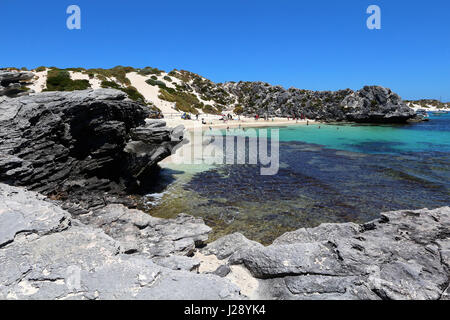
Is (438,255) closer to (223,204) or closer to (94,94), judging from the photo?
(223,204)

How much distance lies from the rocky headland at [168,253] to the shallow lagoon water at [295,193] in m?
2.56

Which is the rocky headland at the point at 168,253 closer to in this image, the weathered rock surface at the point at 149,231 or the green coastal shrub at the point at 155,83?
the weathered rock surface at the point at 149,231

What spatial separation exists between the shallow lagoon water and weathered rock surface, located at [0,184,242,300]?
5.63 metres

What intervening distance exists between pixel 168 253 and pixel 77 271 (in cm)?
313

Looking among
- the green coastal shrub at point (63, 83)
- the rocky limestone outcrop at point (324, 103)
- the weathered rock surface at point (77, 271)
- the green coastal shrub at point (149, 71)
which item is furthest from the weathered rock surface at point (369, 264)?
the green coastal shrub at point (149, 71)

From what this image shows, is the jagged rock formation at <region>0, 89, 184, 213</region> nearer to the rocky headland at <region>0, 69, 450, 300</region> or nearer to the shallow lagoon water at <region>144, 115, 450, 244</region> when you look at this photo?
the rocky headland at <region>0, 69, 450, 300</region>

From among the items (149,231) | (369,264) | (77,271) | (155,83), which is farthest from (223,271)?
(155,83)

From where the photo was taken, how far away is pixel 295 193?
1578 cm

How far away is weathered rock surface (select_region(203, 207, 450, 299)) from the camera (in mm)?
4637

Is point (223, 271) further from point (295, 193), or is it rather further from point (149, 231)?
point (295, 193)

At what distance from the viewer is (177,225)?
1023 centimetres

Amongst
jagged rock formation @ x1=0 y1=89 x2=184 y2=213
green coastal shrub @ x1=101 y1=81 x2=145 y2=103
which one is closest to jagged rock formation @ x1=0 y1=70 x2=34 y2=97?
jagged rock formation @ x1=0 y1=89 x2=184 y2=213

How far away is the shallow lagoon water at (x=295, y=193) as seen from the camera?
12125 millimetres
